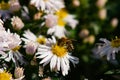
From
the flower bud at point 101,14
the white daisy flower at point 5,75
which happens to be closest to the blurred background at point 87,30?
Result: the flower bud at point 101,14

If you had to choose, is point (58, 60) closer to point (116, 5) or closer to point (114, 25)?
point (114, 25)

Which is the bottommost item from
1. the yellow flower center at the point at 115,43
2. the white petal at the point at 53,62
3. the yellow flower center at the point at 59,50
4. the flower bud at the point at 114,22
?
the white petal at the point at 53,62

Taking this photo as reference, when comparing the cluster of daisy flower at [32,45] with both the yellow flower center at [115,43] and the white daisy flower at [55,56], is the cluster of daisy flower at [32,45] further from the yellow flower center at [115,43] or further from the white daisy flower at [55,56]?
the yellow flower center at [115,43]

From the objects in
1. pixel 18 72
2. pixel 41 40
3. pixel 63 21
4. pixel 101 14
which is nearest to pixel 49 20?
pixel 41 40

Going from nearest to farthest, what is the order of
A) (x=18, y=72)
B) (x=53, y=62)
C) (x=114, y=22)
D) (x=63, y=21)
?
(x=18, y=72) → (x=53, y=62) → (x=63, y=21) → (x=114, y=22)

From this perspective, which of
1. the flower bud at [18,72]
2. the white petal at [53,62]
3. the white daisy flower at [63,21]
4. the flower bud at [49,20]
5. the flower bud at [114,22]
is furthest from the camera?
the flower bud at [114,22]

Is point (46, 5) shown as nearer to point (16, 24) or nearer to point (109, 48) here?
point (16, 24)

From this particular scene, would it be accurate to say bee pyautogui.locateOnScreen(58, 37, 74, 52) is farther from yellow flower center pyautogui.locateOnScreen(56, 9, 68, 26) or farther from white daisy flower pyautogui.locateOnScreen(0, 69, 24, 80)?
yellow flower center pyautogui.locateOnScreen(56, 9, 68, 26)
